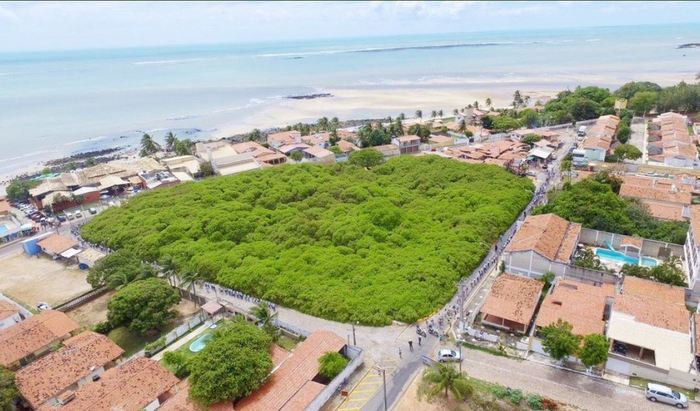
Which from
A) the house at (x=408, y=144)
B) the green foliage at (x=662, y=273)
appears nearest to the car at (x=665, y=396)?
the green foliage at (x=662, y=273)

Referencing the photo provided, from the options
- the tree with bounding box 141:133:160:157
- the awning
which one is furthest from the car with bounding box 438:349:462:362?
the tree with bounding box 141:133:160:157

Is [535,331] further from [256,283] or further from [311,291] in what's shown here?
[256,283]

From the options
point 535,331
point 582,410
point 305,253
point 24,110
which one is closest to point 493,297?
point 535,331

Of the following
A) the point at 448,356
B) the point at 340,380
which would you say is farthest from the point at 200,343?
the point at 448,356

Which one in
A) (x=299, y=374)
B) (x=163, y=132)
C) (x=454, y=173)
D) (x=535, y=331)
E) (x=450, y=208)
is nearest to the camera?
(x=299, y=374)

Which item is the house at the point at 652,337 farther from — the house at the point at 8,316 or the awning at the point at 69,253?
the awning at the point at 69,253

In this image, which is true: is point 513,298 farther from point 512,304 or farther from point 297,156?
point 297,156
